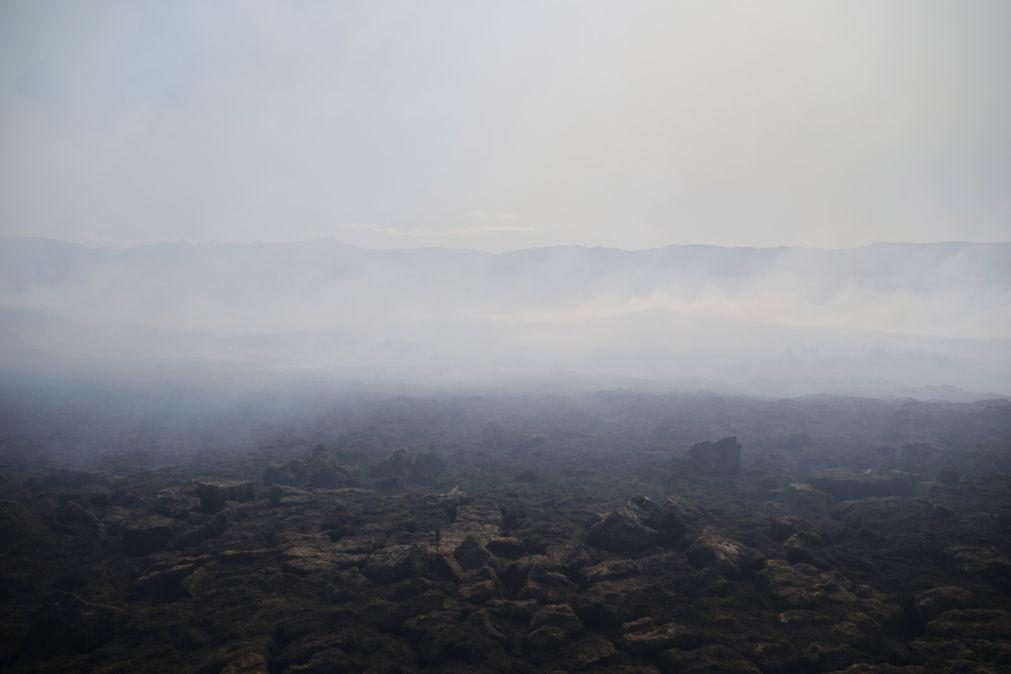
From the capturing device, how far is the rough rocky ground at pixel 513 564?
44.2 feet

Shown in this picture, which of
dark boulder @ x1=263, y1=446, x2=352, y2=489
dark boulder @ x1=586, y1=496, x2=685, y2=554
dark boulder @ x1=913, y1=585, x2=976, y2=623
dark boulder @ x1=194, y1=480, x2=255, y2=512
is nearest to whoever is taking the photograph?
dark boulder @ x1=913, y1=585, x2=976, y2=623

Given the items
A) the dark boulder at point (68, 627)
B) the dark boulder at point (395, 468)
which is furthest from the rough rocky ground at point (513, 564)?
the dark boulder at point (395, 468)

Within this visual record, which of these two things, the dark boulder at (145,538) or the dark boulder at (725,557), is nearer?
the dark boulder at (725,557)

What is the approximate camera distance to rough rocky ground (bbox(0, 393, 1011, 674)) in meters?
13.5

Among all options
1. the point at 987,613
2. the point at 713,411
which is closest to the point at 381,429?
the point at 713,411

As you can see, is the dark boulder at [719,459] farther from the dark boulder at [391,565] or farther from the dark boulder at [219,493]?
the dark boulder at [219,493]

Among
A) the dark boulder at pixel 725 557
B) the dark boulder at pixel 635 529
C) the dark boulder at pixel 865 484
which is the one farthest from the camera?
the dark boulder at pixel 865 484

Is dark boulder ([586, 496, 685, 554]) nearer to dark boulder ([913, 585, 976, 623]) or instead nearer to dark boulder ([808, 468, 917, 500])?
dark boulder ([913, 585, 976, 623])

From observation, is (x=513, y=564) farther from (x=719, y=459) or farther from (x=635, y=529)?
(x=719, y=459)

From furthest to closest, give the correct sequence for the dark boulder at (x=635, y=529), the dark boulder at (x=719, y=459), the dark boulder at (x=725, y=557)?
the dark boulder at (x=719, y=459) → the dark boulder at (x=635, y=529) → the dark boulder at (x=725, y=557)

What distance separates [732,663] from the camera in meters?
12.7

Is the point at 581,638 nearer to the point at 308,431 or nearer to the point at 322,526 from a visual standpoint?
the point at 322,526

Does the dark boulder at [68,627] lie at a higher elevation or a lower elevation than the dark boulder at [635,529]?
lower

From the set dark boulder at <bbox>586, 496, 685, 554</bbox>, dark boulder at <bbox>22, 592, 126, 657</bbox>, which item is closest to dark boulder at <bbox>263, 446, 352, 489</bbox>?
dark boulder at <bbox>22, 592, 126, 657</bbox>
